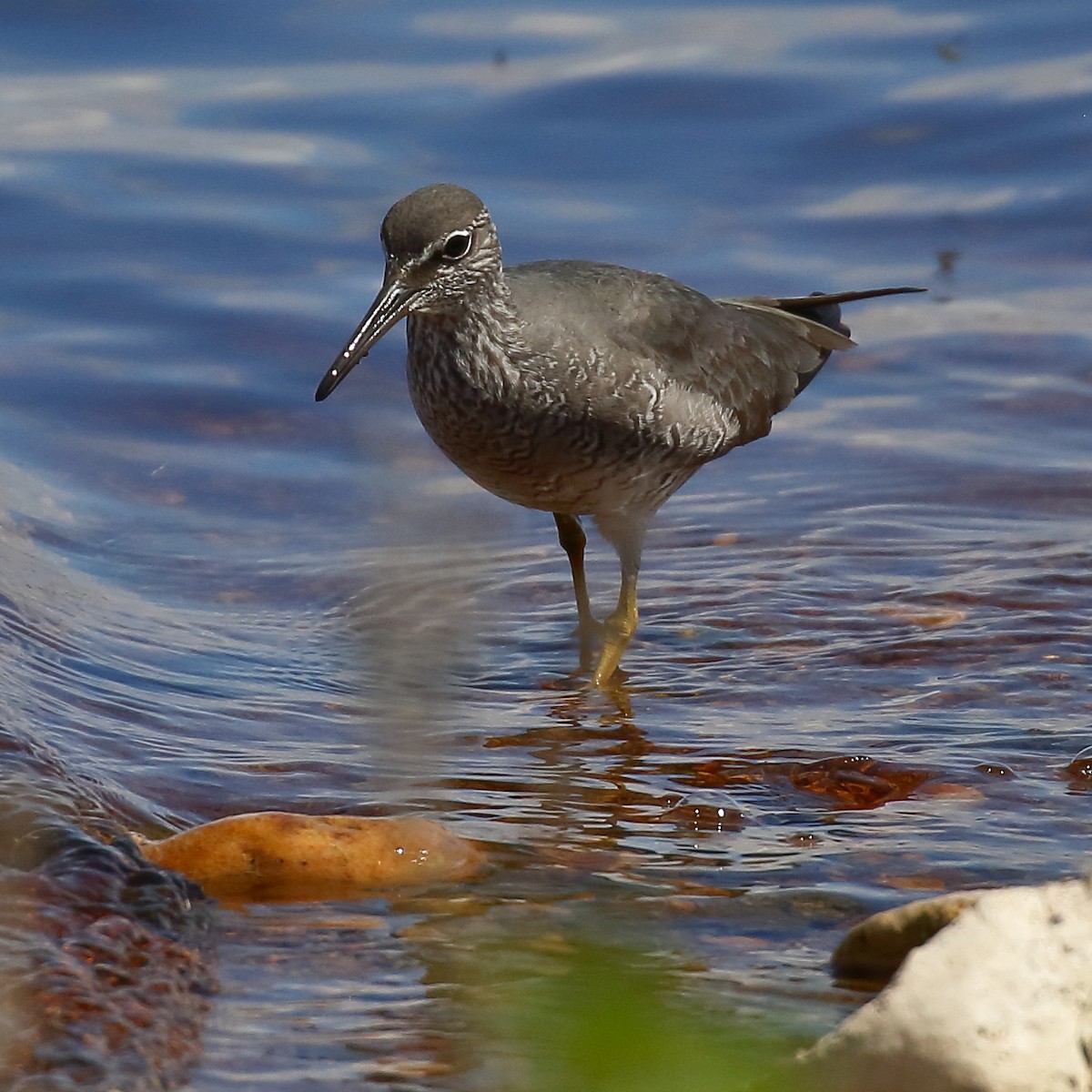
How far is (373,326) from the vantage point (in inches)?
226

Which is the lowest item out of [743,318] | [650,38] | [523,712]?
[523,712]

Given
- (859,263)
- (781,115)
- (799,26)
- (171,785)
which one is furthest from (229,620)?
(799,26)

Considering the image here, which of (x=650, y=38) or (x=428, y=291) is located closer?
(x=428, y=291)

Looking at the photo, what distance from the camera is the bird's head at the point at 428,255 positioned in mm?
5840

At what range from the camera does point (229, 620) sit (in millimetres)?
7004

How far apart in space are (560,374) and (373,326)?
69cm

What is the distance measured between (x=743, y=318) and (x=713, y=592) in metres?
1.03

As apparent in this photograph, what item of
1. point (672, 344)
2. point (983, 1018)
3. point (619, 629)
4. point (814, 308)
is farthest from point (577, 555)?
point (983, 1018)

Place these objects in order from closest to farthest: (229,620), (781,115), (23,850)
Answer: (23,850) < (229,620) < (781,115)

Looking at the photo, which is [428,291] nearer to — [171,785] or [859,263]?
[171,785]

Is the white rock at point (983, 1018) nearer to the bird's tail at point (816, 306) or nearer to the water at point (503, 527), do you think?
the water at point (503, 527)

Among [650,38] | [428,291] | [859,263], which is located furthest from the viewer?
[650,38]

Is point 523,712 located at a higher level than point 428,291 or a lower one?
lower

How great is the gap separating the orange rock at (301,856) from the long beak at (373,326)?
1556mm
